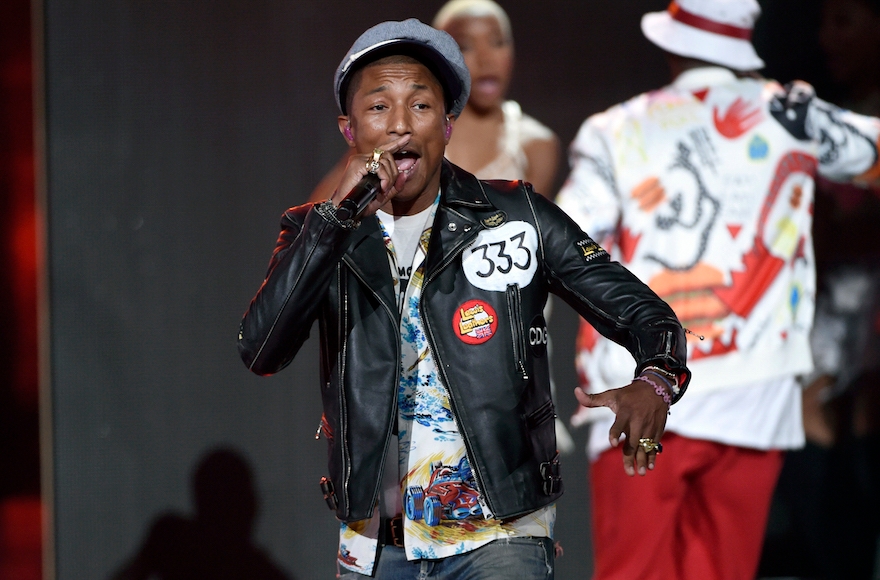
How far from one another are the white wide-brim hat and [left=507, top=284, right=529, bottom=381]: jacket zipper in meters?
2.00

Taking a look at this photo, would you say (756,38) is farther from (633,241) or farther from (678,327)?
(678,327)

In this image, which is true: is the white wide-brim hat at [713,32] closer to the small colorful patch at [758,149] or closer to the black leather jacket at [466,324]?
the small colorful patch at [758,149]

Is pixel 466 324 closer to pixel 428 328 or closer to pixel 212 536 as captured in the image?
pixel 428 328

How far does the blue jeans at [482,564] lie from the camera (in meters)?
2.02

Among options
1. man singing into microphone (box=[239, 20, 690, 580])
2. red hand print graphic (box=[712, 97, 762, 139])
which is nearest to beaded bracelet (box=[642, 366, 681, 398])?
man singing into microphone (box=[239, 20, 690, 580])

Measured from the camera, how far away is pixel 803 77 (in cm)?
413

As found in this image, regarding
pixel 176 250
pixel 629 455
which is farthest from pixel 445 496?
pixel 176 250

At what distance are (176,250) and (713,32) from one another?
223 cm

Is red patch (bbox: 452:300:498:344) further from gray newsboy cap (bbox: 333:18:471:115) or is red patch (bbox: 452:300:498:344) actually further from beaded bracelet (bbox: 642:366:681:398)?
gray newsboy cap (bbox: 333:18:471:115)

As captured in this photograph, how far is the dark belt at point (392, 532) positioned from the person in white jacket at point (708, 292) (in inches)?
64.9

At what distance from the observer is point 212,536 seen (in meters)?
4.12

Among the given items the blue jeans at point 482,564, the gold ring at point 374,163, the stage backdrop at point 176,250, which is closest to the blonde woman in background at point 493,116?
the stage backdrop at point 176,250

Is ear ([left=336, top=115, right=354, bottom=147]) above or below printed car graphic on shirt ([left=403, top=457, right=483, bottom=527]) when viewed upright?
above

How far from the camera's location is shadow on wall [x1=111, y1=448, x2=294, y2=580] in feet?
13.5
